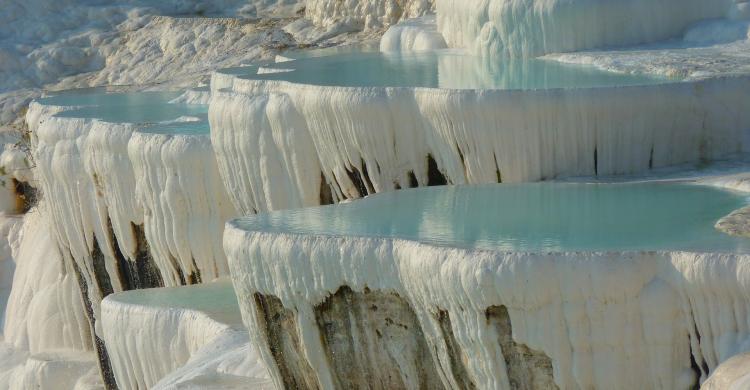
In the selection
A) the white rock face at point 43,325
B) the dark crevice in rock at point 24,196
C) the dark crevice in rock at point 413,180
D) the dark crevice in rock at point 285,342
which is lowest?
the white rock face at point 43,325

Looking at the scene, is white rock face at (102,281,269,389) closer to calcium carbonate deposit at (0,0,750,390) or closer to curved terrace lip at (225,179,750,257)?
calcium carbonate deposit at (0,0,750,390)

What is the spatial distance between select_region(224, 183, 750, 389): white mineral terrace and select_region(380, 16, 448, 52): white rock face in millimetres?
4746

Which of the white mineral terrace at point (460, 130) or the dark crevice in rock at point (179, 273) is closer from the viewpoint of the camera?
the white mineral terrace at point (460, 130)

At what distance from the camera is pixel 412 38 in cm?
1389

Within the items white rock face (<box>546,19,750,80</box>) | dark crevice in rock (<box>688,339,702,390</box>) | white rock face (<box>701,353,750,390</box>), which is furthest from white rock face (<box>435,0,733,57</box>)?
white rock face (<box>701,353,750,390</box>)

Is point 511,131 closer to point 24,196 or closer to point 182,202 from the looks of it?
point 182,202

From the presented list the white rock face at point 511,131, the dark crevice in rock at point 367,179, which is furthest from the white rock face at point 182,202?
the dark crevice in rock at point 367,179

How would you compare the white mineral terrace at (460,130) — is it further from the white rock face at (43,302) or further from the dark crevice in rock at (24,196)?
the dark crevice in rock at (24,196)

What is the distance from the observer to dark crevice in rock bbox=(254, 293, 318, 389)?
26.1 ft

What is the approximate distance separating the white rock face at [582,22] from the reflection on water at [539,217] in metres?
3.08

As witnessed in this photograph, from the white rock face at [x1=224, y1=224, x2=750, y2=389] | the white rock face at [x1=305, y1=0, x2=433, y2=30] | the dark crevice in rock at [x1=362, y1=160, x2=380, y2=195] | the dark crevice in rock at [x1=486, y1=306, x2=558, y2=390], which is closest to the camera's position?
the white rock face at [x1=224, y1=224, x2=750, y2=389]

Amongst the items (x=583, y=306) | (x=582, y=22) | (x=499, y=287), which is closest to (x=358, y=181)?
(x=582, y=22)

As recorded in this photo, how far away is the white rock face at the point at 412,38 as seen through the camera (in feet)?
44.1

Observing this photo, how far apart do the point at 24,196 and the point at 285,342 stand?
9.09 meters
